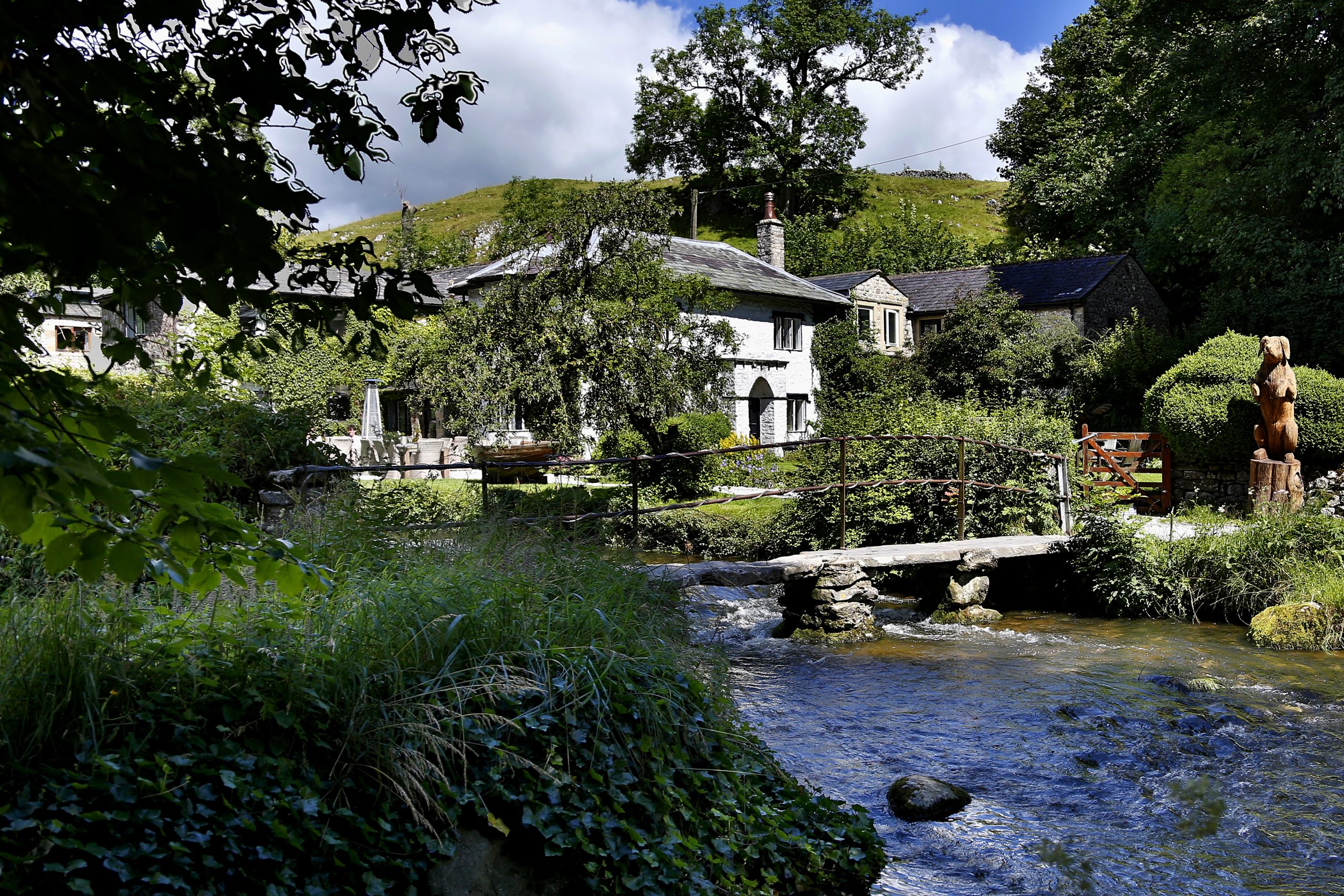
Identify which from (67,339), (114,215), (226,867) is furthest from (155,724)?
(67,339)

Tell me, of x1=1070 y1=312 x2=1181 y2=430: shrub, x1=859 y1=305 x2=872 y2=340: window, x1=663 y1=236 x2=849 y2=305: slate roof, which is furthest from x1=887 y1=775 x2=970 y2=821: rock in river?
x1=859 y1=305 x2=872 y2=340: window

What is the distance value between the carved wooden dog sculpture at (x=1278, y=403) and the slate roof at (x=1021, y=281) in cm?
1716

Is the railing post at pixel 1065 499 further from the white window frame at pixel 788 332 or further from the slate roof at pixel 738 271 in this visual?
the white window frame at pixel 788 332

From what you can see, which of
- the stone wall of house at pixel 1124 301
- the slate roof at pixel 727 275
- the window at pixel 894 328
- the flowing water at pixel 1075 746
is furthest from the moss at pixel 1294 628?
the window at pixel 894 328

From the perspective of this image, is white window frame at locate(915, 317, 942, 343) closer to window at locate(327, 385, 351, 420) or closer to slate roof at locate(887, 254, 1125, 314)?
slate roof at locate(887, 254, 1125, 314)

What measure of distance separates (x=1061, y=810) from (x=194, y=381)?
504 centimetres

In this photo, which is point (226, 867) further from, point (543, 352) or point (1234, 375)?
point (1234, 375)

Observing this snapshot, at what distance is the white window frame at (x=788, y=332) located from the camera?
1312 inches

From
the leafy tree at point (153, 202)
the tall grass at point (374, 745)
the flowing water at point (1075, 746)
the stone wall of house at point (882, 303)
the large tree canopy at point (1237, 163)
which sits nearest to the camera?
the leafy tree at point (153, 202)

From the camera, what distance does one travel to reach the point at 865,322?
37031 millimetres

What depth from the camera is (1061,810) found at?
18.1ft

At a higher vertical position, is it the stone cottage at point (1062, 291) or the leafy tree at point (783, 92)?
the leafy tree at point (783, 92)

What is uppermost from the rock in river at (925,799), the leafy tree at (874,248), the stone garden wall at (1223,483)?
the leafy tree at (874,248)

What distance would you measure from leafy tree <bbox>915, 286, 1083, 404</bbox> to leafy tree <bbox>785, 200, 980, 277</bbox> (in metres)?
17.1
